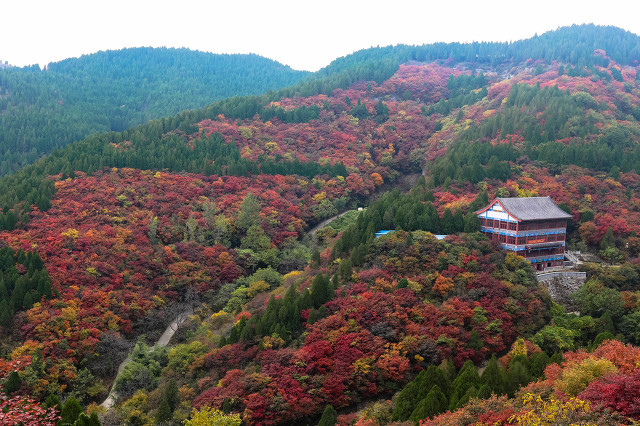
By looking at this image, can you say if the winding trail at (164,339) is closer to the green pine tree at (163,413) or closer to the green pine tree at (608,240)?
the green pine tree at (163,413)

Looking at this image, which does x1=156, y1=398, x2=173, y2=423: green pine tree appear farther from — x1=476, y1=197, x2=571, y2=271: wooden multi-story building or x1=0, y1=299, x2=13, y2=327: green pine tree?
x1=476, y1=197, x2=571, y2=271: wooden multi-story building

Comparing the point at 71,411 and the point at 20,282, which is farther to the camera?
the point at 20,282

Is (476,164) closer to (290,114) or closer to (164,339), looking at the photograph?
(164,339)

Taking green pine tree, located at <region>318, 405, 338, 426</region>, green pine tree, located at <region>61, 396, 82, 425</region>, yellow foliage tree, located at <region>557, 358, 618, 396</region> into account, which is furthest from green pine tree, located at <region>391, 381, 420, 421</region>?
green pine tree, located at <region>61, 396, 82, 425</region>

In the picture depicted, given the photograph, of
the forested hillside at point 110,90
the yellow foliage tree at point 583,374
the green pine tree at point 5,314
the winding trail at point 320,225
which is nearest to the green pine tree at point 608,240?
the yellow foliage tree at point 583,374

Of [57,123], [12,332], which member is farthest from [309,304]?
[57,123]

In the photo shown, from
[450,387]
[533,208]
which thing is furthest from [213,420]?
[533,208]

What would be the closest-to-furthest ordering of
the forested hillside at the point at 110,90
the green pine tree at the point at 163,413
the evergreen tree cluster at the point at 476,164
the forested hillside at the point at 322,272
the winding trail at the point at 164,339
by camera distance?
the forested hillside at the point at 322,272 → the green pine tree at the point at 163,413 → the winding trail at the point at 164,339 → the evergreen tree cluster at the point at 476,164 → the forested hillside at the point at 110,90
